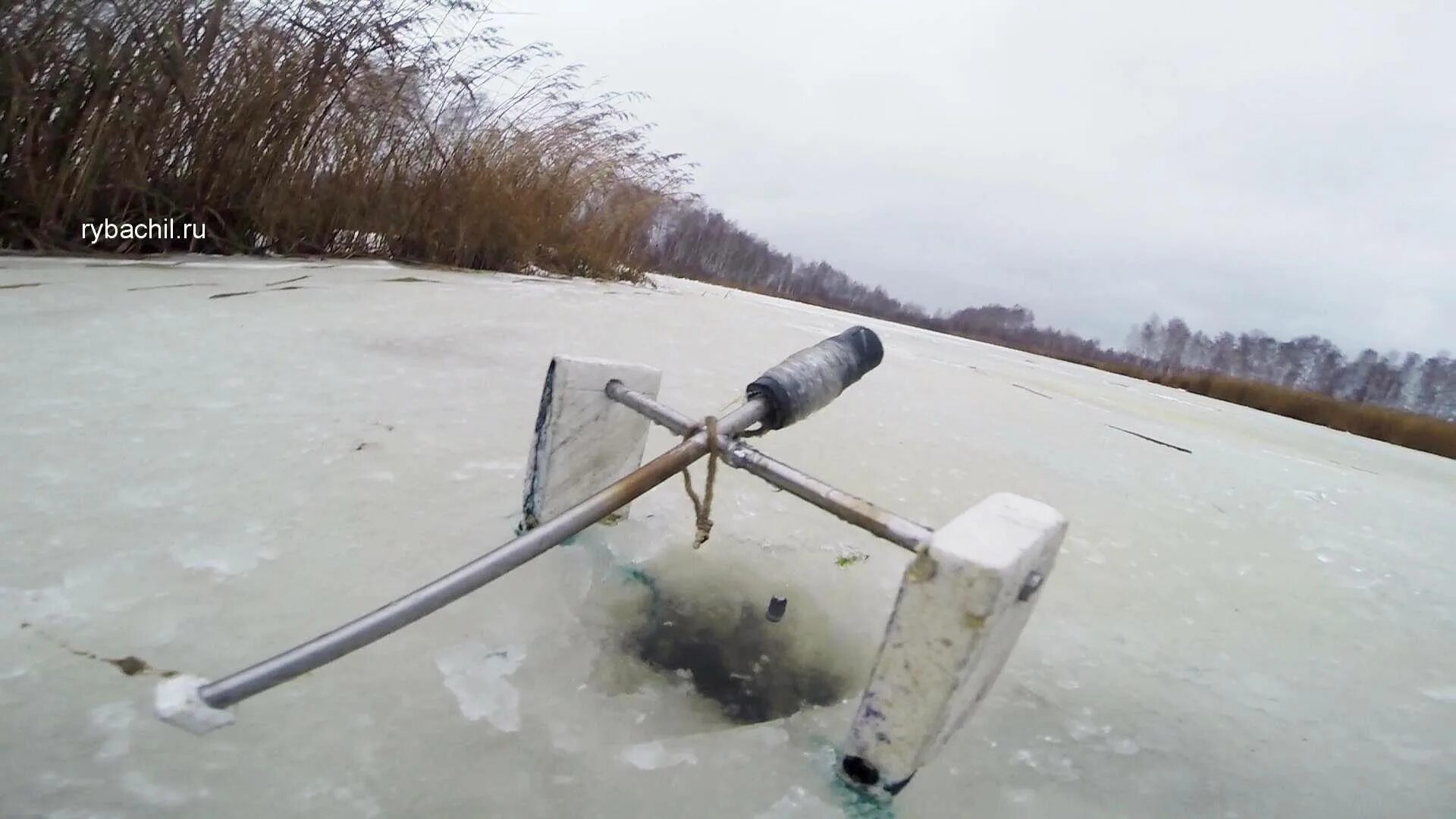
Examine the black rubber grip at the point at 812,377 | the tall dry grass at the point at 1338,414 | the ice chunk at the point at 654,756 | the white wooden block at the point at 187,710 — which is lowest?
the ice chunk at the point at 654,756

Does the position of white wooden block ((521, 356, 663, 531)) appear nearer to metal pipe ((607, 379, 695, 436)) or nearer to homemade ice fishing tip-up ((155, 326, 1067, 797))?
metal pipe ((607, 379, 695, 436))

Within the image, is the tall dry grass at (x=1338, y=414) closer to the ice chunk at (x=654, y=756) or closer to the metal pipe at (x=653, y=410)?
the metal pipe at (x=653, y=410)

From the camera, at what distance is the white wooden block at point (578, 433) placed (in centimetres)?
91

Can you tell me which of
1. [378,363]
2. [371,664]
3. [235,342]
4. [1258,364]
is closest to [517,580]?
[371,664]

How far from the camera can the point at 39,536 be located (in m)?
0.80

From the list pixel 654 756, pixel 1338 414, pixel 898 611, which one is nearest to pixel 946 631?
pixel 898 611

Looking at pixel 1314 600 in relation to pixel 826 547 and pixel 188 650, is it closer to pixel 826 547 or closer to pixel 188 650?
pixel 826 547

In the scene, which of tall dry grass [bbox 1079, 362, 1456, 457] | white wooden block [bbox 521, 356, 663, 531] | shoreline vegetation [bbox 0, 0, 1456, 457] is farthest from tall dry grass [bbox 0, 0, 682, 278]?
tall dry grass [bbox 1079, 362, 1456, 457]

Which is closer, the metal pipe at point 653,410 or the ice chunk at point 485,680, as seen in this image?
the ice chunk at point 485,680

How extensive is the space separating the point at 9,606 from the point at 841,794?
29.9 inches

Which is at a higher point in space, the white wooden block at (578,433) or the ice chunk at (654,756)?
the white wooden block at (578,433)

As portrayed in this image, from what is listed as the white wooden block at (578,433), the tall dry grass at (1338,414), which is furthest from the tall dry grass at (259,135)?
the tall dry grass at (1338,414)

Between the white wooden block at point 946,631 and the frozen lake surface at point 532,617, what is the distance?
2.6 inches

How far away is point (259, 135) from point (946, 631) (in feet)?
11.2
